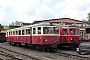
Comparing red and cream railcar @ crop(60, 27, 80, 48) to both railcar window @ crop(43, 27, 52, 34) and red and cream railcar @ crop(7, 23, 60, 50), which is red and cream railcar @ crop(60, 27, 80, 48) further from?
railcar window @ crop(43, 27, 52, 34)

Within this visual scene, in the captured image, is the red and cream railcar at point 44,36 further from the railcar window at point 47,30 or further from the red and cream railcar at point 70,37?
the red and cream railcar at point 70,37

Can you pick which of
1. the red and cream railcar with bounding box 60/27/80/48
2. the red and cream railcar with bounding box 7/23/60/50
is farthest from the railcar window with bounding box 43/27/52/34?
the red and cream railcar with bounding box 60/27/80/48

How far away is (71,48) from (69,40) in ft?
4.56

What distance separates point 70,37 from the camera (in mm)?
20688

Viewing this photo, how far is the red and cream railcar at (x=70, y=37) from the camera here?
20.7m

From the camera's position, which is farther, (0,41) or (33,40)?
(0,41)

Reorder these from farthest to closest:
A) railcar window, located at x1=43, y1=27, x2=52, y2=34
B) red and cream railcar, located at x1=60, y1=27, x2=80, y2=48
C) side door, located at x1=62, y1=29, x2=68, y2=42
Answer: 1. side door, located at x1=62, y1=29, x2=68, y2=42
2. red and cream railcar, located at x1=60, y1=27, x2=80, y2=48
3. railcar window, located at x1=43, y1=27, x2=52, y2=34

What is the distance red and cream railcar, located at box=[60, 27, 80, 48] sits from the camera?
67.9 feet

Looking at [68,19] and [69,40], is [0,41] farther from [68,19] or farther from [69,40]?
[69,40]

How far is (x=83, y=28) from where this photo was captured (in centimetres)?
3500

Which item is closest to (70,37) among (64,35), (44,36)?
(64,35)

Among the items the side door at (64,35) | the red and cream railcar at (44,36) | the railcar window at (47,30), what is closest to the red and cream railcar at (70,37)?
the side door at (64,35)

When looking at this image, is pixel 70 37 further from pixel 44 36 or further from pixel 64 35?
pixel 44 36

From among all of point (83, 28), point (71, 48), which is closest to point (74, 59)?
point (71, 48)
